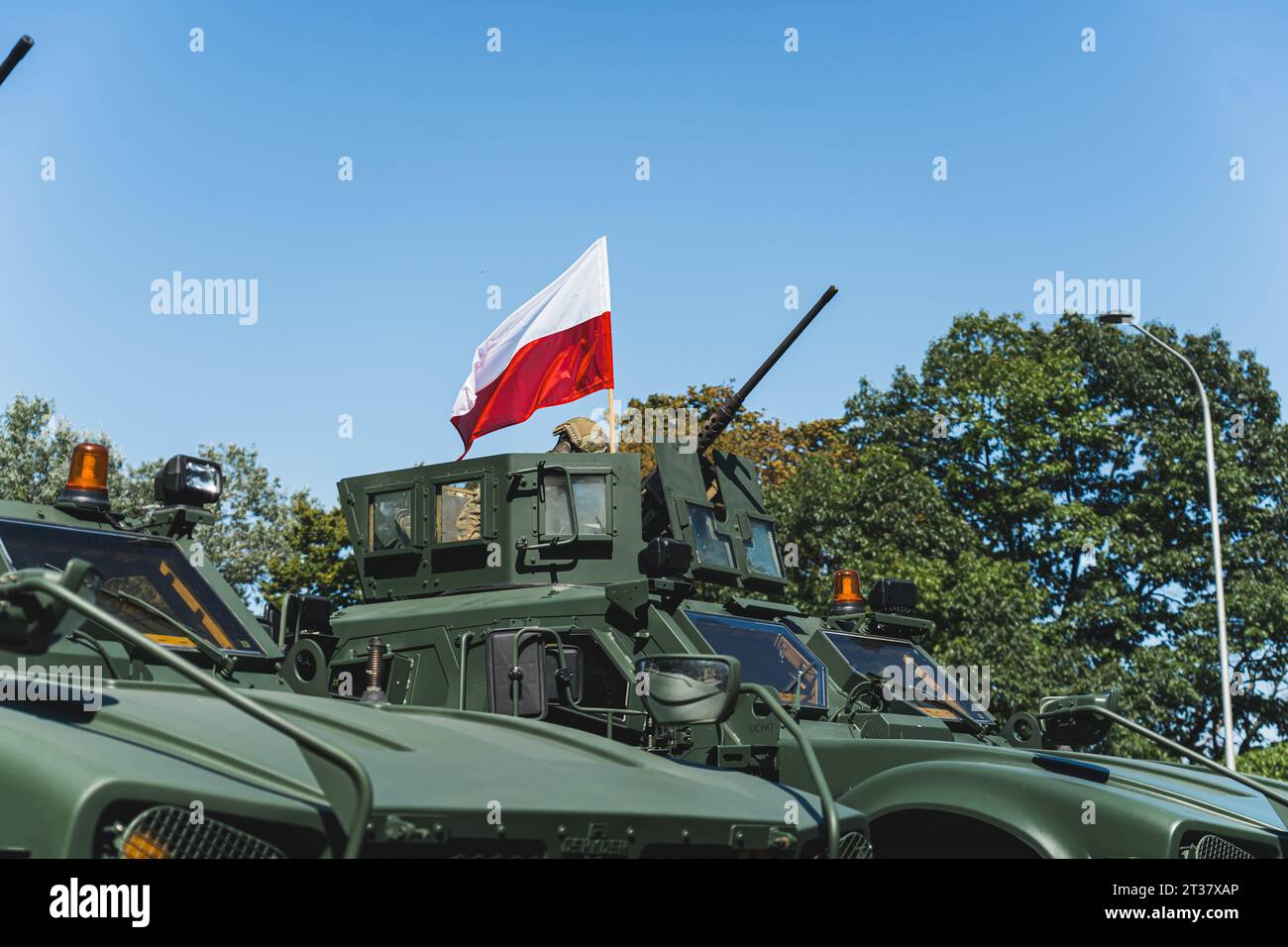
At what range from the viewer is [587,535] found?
8.70m

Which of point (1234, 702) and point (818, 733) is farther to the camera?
point (1234, 702)

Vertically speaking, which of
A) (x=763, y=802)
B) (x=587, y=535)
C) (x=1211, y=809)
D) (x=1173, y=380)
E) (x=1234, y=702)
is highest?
→ (x=1173, y=380)

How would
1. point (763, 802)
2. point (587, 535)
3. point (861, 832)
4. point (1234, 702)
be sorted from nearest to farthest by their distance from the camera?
point (763, 802) < point (861, 832) < point (587, 535) < point (1234, 702)

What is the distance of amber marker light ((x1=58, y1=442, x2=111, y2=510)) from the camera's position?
599 cm

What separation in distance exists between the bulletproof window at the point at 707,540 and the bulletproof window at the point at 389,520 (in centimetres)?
180

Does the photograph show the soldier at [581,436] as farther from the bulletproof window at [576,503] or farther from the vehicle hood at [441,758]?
the vehicle hood at [441,758]

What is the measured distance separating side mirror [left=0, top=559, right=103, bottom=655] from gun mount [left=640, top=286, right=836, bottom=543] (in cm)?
615

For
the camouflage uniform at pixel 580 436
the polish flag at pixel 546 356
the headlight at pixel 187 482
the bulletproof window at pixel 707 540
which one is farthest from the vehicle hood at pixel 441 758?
the polish flag at pixel 546 356

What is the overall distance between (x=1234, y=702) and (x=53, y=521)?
25.1m

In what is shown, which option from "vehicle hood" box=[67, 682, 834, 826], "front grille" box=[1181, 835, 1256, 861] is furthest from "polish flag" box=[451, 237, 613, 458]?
"vehicle hood" box=[67, 682, 834, 826]

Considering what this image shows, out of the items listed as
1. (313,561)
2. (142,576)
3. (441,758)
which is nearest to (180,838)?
(441,758)

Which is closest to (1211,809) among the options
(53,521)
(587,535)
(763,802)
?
(763,802)

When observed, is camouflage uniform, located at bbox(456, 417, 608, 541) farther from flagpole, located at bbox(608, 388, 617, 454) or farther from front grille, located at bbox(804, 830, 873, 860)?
front grille, located at bbox(804, 830, 873, 860)
